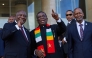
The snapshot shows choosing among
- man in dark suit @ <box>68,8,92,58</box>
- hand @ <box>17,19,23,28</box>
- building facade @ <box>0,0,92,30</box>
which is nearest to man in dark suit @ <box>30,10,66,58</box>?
man in dark suit @ <box>68,8,92,58</box>

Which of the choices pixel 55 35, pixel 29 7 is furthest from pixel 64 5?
pixel 55 35

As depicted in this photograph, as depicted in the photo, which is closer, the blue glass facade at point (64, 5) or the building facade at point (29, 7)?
the blue glass facade at point (64, 5)

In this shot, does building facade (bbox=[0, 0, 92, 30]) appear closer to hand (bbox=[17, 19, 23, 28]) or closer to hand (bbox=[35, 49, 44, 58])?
hand (bbox=[35, 49, 44, 58])

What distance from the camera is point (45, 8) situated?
50.9ft

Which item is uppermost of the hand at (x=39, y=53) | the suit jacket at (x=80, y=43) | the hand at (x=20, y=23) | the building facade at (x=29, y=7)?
the building facade at (x=29, y=7)

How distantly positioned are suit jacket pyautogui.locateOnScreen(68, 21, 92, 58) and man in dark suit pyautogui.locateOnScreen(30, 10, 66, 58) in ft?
0.84

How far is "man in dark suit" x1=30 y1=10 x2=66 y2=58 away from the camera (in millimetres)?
4957

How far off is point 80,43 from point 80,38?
0.34ft

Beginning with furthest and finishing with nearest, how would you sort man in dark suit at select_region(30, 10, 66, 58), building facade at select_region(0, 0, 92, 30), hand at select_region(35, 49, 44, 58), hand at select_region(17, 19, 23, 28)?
1. building facade at select_region(0, 0, 92, 30)
2. man in dark suit at select_region(30, 10, 66, 58)
3. hand at select_region(35, 49, 44, 58)
4. hand at select_region(17, 19, 23, 28)

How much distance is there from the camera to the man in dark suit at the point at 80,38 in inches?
185

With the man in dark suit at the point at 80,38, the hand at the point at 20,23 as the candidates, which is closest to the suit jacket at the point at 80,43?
the man in dark suit at the point at 80,38

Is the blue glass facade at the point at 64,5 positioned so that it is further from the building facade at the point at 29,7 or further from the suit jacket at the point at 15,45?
the suit jacket at the point at 15,45

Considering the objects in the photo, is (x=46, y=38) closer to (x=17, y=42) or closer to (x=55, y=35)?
(x=55, y=35)

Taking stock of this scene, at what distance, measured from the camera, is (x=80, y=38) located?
475cm
